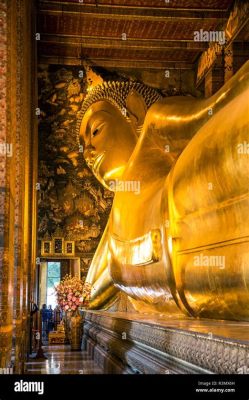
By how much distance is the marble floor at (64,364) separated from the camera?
535cm

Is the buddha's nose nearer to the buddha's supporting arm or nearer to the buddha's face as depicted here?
the buddha's face

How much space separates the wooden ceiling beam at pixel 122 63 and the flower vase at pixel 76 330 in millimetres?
5576

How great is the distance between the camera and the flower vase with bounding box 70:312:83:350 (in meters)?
8.17

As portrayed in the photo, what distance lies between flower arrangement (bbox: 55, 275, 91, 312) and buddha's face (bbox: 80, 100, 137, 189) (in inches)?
58.3

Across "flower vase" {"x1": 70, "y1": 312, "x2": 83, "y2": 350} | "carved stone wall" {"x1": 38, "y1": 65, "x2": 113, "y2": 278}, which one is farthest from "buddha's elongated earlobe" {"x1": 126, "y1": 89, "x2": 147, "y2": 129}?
"carved stone wall" {"x1": 38, "y1": 65, "x2": 113, "y2": 278}

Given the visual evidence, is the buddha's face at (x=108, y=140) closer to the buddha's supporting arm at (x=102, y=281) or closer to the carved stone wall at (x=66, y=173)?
the buddha's supporting arm at (x=102, y=281)

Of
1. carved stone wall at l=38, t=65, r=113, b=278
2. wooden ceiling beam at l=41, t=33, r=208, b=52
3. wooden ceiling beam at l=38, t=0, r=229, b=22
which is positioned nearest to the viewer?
wooden ceiling beam at l=38, t=0, r=229, b=22

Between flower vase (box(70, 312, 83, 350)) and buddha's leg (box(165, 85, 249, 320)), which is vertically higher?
buddha's leg (box(165, 85, 249, 320))

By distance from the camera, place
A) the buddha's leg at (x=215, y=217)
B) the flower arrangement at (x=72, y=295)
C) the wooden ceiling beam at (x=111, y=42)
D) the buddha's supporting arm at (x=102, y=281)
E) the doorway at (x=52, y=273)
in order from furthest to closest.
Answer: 1. the doorway at (x=52, y=273)
2. the wooden ceiling beam at (x=111, y=42)
3. the flower arrangement at (x=72, y=295)
4. the buddha's supporting arm at (x=102, y=281)
5. the buddha's leg at (x=215, y=217)

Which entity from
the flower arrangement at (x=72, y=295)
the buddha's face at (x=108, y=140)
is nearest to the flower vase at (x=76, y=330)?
the flower arrangement at (x=72, y=295)

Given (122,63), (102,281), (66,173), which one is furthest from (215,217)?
(122,63)

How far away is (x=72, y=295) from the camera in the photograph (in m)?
8.38
